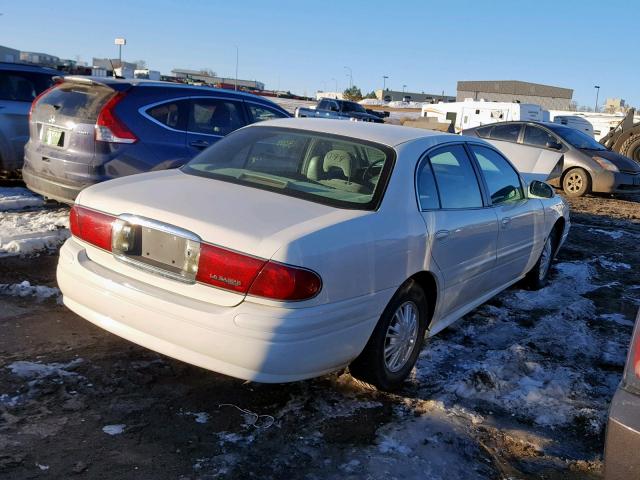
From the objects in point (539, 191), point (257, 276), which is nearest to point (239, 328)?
point (257, 276)

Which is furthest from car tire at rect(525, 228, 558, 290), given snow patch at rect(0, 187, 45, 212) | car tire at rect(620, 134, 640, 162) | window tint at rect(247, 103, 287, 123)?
car tire at rect(620, 134, 640, 162)

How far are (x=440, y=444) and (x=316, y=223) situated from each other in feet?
4.09

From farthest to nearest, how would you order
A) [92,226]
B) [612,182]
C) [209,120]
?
[612,182], [209,120], [92,226]

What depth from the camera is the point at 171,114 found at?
21.3 ft

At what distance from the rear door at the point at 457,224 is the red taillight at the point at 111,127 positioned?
317 centimetres

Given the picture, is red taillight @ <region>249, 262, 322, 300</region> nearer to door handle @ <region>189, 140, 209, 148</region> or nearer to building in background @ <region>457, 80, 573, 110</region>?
door handle @ <region>189, 140, 209, 148</region>

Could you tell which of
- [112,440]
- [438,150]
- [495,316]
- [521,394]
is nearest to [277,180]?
[438,150]

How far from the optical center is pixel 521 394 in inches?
148

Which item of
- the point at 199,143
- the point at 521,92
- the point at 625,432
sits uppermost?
the point at 521,92

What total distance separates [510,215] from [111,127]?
11.9 feet

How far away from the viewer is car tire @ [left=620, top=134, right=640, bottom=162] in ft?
56.8

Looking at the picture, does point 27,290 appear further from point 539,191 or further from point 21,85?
point 21,85

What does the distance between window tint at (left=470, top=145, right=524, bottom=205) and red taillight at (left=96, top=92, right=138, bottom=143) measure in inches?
127

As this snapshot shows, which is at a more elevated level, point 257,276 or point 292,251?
point 292,251
